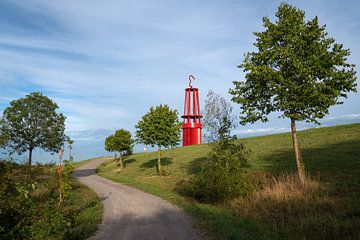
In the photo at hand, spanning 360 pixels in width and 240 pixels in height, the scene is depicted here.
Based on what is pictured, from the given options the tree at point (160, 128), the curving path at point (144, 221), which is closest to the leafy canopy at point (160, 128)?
the tree at point (160, 128)

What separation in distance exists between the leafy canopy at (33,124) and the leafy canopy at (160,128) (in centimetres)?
1426

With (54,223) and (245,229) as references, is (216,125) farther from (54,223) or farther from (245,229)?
(54,223)

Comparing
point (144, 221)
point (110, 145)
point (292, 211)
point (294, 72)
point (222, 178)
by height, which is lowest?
point (292, 211)

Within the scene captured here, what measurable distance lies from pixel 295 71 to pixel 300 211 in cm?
770

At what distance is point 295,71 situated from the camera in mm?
16109

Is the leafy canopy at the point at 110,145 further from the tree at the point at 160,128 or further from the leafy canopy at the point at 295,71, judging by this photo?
the leafy canopy at the point at 295,71

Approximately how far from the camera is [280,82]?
54.5ft

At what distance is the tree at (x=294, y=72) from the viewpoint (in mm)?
15852

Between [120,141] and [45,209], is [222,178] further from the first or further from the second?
[120,141]

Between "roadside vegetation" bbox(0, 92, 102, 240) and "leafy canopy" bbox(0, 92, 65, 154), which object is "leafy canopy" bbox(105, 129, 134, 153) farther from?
"roadside vegetation" bbox(0, 92, 102, 240)

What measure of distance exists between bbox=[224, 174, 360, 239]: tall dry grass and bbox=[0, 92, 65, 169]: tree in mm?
32605

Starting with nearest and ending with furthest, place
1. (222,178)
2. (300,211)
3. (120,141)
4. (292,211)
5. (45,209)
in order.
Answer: (45,209) → (300,211) → (292,211) → (222,178) → (120,141)

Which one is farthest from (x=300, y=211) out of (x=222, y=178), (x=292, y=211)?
(x=222, y=178)

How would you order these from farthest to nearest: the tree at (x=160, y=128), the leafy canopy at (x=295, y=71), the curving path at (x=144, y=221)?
the tree at (x=160, y=128) < the leafy canopy at (x=295, y=71) < the curving path at (x=144, y=221)
